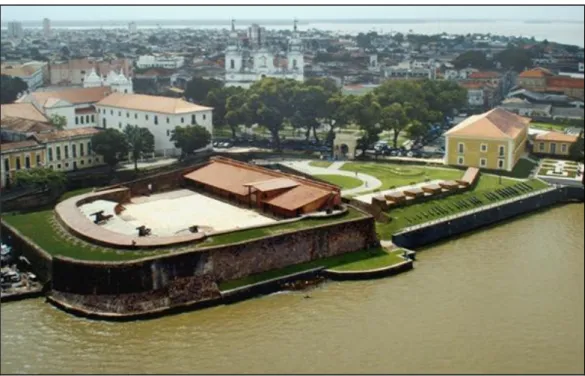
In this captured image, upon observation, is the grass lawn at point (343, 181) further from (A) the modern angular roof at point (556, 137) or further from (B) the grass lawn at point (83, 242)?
(A) the modern angular roof at point (556, 137)

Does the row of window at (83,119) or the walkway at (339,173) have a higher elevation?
the row of window at (83,119)

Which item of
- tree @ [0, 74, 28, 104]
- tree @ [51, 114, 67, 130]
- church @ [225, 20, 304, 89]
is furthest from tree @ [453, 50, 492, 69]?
tree @ [51, 114, 67, 130]

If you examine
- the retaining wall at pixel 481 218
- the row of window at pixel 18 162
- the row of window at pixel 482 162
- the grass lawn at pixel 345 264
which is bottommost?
the grass lawn at pixel 345 264

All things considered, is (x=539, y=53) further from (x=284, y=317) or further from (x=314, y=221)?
(x=284, y=317)

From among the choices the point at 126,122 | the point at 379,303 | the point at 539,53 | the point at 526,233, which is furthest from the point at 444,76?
the point at 379,303

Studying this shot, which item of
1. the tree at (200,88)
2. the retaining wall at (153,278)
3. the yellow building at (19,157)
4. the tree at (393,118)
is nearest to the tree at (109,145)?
the yellow building at (19,157)

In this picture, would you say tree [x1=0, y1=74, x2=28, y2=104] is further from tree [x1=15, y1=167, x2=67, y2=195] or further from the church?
tree [x1=15, y1=167, x2=67, y2=195]
